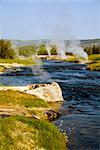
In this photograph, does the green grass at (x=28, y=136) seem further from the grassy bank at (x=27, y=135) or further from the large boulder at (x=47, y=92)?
the large boulder at (x=47, y=92)

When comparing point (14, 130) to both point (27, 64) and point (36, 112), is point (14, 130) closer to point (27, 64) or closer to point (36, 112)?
point (36, 112)

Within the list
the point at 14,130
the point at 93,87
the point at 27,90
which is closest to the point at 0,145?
the point at 14,130

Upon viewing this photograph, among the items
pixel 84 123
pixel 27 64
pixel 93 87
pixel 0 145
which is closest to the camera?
pixel 0 145

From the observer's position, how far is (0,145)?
19125 mm

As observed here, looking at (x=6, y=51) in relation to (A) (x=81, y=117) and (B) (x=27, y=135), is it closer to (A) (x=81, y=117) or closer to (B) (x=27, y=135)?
(A) (x=81, y=117)

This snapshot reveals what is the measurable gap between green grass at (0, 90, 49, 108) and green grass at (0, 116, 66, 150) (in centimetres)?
1158

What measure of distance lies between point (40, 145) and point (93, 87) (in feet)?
116

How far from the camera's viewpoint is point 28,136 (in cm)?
2123

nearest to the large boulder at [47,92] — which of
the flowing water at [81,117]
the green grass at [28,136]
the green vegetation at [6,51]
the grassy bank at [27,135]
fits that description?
the flowing water at [81,117]

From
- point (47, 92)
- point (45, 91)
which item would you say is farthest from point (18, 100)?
point (47, 92)

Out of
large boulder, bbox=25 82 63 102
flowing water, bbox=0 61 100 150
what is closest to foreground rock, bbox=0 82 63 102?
large boulder, bbox=25 82 63 102

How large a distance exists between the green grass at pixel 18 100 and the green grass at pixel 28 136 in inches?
456

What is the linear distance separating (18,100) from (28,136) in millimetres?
14643

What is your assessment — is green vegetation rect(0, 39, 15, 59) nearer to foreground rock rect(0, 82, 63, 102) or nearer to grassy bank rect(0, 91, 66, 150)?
foreground rock rect(0, 82, 63, 102)
